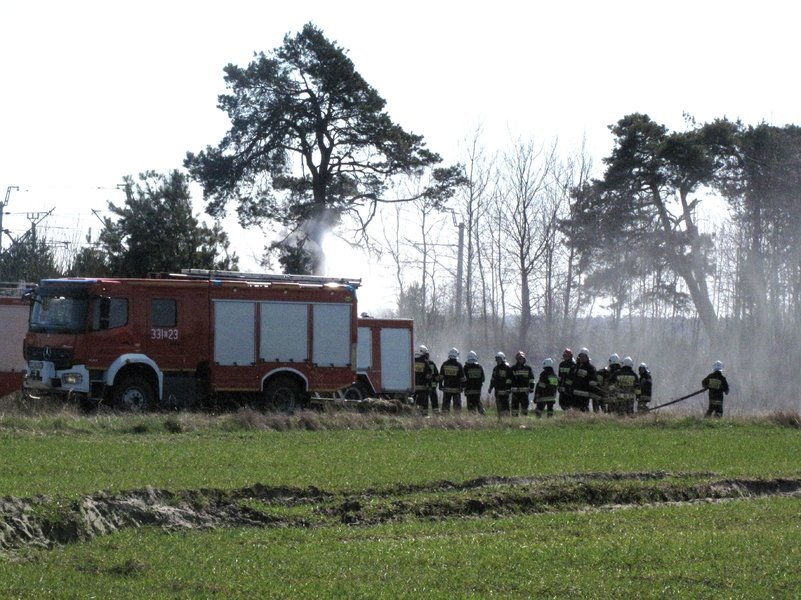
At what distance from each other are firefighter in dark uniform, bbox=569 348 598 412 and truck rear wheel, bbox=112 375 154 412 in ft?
36.2

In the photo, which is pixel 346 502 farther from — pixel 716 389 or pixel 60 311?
pixel 716 389

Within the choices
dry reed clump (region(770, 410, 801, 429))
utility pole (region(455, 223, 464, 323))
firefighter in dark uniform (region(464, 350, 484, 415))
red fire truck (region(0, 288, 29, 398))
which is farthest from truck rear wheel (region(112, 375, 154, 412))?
utility pole (region(455, 223, 464, 323))

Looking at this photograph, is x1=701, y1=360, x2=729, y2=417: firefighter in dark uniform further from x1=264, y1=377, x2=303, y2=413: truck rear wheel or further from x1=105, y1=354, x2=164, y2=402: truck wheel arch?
x1=105, y1=354, x2=164, y2=402: truck wheel arch

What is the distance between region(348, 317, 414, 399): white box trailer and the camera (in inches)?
1214

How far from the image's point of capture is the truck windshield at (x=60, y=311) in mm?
25141

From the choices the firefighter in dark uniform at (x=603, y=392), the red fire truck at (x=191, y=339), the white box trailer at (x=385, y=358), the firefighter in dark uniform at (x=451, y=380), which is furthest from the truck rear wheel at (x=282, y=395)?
the firefighter in dark uniform at (x=603, y=392)

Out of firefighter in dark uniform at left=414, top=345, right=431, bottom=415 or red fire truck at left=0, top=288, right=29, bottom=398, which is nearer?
A: red fire truck at left=0, top=288, right=29, bottom=398

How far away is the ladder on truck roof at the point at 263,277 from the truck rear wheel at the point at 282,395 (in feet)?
8.33

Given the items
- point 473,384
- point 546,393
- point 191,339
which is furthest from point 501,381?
point 191,339

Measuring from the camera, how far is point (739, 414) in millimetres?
30141

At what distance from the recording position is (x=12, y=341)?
29469 millimetres

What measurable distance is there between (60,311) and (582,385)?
13.2 meters


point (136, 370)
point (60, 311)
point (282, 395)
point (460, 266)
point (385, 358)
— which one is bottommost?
point (282, 395)

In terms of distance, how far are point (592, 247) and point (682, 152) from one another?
6231 mm
